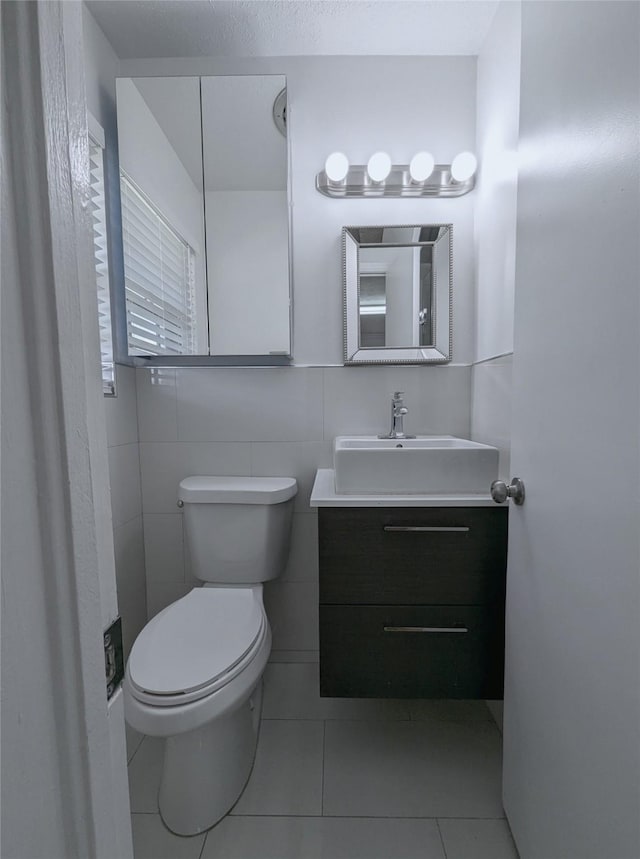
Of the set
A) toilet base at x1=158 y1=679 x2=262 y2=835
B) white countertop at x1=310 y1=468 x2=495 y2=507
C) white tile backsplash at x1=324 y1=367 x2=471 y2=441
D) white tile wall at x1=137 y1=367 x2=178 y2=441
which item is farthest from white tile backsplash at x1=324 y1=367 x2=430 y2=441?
toilet base at x1=158 y1=679 x2=262 y2=835

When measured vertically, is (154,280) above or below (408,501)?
above

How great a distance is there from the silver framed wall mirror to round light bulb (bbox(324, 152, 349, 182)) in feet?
0.60

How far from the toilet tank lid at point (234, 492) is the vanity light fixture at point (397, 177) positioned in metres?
1.14

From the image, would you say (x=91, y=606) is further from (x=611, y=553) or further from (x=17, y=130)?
(x=611, y=553)

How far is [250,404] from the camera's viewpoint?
1597 mm

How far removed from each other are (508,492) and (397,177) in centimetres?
124

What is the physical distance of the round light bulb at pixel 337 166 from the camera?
1.44 m

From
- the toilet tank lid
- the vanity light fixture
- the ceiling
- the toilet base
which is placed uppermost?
the ceiling

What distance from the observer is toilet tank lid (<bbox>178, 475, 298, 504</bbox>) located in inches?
55.7

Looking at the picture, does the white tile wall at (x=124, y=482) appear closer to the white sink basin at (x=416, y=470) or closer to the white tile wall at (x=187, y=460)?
the white tile wall at (x=187, y=460)

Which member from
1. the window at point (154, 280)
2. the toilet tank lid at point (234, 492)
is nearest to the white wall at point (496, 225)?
the toilet tank lid at point (234, 492)

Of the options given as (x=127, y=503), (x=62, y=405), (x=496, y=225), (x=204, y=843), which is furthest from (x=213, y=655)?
(x=496, y=225)

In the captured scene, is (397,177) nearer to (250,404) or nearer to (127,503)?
(250,404)

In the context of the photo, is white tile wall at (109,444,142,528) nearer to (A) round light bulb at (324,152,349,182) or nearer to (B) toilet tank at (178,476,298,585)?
(B) toilet tank at (178,476,298,585)
